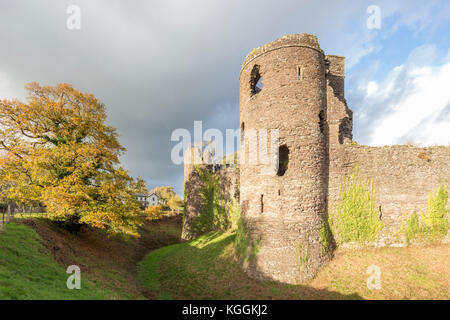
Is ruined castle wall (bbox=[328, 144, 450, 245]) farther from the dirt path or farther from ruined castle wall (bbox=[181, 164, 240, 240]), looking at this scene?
the dirt path

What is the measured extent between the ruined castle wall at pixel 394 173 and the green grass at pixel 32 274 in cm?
1256

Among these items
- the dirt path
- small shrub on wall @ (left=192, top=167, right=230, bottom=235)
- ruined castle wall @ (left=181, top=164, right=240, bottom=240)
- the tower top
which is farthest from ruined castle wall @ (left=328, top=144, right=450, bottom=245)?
the dirt path

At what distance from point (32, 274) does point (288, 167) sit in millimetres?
12373

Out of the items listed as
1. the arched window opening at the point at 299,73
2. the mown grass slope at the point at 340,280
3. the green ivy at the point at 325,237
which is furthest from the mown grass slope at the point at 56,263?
the arched window opening at the point at 299,73

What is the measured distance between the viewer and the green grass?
669cm

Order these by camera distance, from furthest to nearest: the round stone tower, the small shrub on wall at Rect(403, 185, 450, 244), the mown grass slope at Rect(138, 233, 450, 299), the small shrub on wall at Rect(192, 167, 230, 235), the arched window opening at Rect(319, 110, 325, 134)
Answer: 1. the small shrub on wall at Rect(192, 167, 230, 235)
2. the arched window opening at Rect(319, 110, 325, 134)
3. the small shrub on wall at Rect(403, 185, 450, 244)
4. the round stone tower
5. the mown grass slope at Rect(138, 233, 450, 299)

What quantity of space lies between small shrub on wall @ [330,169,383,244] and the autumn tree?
41.1 feet

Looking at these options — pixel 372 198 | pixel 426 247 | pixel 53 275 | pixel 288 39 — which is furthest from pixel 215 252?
pixel 288 39

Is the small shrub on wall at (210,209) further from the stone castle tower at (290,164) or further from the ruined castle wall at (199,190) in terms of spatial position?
the stone castle tower at (290,164)

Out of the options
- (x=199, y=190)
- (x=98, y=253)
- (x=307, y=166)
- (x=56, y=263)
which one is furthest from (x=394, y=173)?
(x=98, y=253)

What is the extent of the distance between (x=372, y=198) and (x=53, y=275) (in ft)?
53.0

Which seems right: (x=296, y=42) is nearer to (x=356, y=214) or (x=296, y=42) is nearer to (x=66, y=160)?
(x=356, y=214)

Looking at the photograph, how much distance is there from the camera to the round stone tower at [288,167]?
11.0 meters
